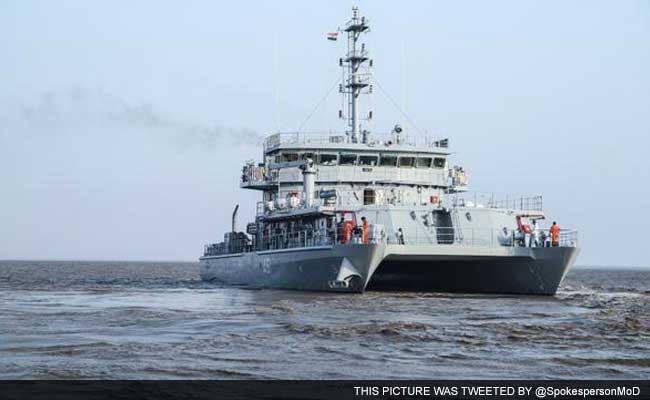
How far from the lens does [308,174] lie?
3238 centimetres

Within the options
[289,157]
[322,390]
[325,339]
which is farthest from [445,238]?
[322,390]

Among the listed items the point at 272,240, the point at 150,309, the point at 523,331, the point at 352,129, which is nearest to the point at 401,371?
the point at 523,331

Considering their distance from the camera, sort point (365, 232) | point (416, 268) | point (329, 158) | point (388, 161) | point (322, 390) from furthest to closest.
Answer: point (388, 161) → point (329, 158) → point (416, 268) → point (365, 232) → point (322, 390)

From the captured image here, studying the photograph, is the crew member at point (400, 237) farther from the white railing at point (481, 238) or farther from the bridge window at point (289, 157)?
the bridge window at point (289, 157)

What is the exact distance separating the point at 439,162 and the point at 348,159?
A: 11.8 feet

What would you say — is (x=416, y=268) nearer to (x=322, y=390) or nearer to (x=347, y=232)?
(x=347, y=232)

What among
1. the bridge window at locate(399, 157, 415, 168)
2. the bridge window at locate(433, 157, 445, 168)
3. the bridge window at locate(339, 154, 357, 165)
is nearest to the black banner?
the bridge window at locate(339, 154, 357, 165)

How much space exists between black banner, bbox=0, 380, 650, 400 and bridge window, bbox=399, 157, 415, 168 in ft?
75.8

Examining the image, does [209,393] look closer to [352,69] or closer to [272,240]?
[272,240]

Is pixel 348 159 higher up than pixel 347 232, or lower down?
higher up

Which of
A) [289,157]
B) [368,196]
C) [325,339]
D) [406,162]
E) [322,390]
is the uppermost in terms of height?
[289,157]

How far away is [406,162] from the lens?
116ft

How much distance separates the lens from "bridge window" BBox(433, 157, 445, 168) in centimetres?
3569

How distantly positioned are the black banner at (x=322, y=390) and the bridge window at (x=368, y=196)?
22.0 meters
